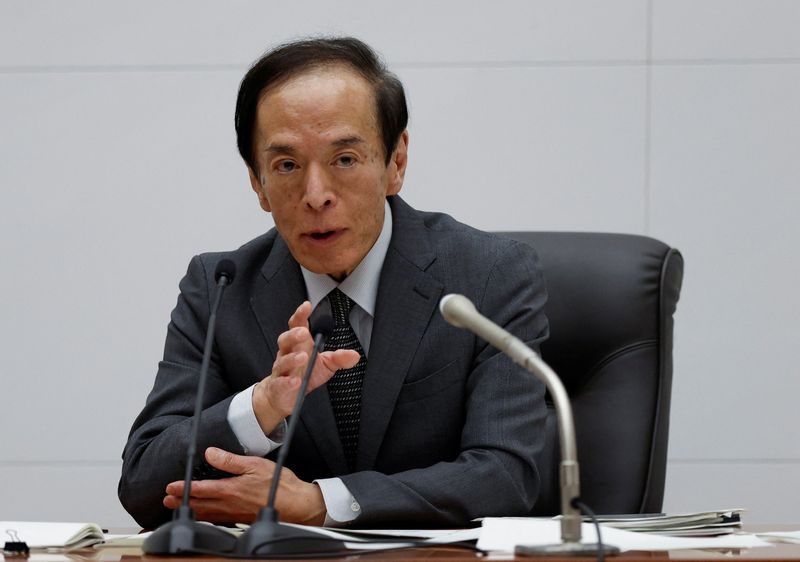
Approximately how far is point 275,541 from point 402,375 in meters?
0.78

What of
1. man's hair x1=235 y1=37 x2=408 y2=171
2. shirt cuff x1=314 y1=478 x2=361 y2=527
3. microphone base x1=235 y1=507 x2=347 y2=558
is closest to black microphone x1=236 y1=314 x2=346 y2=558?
microphone base x1=235 y1=507 x2=347 y2=558

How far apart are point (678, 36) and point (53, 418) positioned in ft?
6.62

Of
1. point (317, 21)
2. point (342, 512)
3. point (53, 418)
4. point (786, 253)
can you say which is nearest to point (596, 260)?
point (342, 512)

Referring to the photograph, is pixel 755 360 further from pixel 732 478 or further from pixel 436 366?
pixel 436 366

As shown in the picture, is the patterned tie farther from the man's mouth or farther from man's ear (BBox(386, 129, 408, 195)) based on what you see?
man's ear (BBox(386, 129, 408, 195))

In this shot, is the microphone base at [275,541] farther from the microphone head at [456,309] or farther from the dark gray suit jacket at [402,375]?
the dark gray suit jacket at [402,375]

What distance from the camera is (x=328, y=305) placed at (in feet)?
7.02

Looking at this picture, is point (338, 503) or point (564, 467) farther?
point (338, 503)

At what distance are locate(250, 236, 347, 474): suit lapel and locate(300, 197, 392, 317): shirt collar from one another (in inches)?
0.9

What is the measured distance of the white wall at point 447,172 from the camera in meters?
3.09

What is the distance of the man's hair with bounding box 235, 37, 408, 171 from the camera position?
207 cm

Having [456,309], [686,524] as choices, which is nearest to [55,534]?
[456,309]

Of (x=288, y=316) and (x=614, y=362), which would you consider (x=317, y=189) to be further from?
(x=614, y=362)

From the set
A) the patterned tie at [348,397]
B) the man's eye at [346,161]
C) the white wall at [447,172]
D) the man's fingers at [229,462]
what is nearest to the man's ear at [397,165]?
the man's eye at [346,161]
